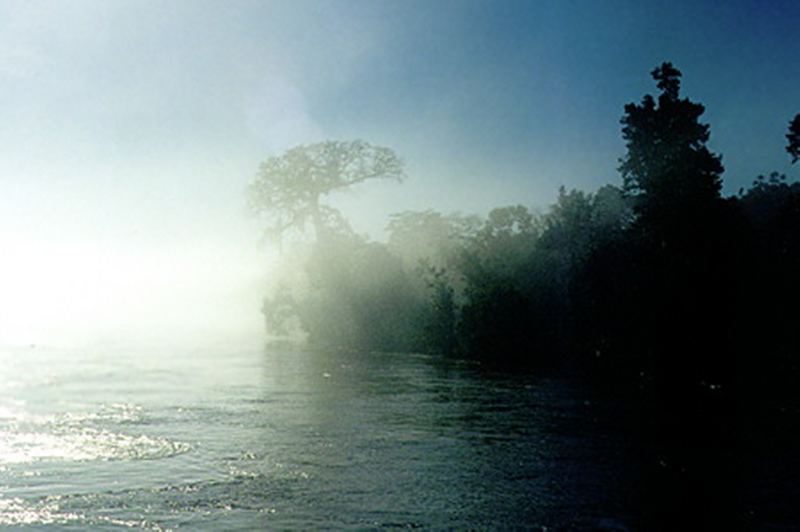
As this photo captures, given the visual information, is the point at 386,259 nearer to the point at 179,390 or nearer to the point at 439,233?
the point at 439,233

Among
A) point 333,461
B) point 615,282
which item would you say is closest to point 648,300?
point 615,282

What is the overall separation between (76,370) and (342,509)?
51.7m

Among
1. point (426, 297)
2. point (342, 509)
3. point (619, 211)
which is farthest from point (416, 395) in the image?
point (619, 211)

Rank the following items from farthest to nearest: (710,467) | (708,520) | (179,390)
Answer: (179,390), (710,467), (708,520)

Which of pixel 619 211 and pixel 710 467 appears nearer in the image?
pixel 710 467

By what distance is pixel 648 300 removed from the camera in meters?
50.0

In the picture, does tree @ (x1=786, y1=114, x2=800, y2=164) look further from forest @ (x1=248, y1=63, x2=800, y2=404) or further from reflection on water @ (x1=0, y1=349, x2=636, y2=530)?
reflection on water @ (x1=0, y1=349, x2=636, y2=530)

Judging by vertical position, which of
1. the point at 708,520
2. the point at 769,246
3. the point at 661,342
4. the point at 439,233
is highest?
the point at 439,233

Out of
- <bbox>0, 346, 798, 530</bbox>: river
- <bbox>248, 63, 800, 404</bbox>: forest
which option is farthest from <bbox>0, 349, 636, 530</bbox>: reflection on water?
<bbox>248, 63, 800, 404</bbox>: forest

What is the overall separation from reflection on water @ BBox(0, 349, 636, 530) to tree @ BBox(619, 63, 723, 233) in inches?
662

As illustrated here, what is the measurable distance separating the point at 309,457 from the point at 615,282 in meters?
40.1

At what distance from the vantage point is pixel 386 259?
98.2m

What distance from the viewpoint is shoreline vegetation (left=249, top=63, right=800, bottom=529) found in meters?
30.7

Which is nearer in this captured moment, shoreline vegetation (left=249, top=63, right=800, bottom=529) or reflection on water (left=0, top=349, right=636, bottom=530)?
reflection on water (left=0, top=349, right=636, bottom=530)
